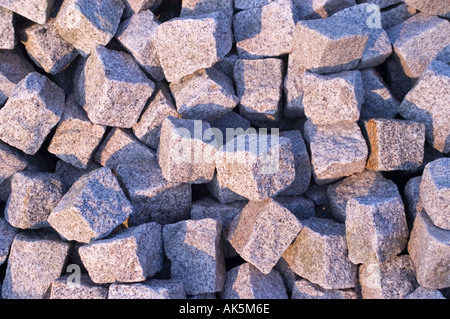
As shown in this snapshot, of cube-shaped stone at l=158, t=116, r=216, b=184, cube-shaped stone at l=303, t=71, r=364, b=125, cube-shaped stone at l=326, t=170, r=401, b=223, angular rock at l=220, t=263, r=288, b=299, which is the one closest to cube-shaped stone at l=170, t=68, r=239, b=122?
cube-shaped stone at l=158, t=116, r=216, b=184

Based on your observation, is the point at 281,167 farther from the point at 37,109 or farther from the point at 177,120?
the point at 37,109

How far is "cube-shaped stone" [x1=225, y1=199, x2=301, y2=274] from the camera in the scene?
2680 millimetres

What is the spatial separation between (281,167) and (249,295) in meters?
0.70

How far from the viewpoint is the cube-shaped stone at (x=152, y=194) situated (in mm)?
2908

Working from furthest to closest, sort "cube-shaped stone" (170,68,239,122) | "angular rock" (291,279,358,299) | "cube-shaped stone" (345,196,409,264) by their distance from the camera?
"cube-shaped stone" (170,68,239,122)
"angular rock" (291,279,358,299)
"cube-shaped stone" (345,196,409,264)

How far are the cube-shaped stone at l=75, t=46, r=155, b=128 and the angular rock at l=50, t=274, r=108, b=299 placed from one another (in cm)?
92

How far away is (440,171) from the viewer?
2.62 metres

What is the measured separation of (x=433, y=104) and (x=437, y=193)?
27.4 inches

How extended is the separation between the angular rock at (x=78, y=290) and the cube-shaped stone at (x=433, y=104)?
80.8 inches

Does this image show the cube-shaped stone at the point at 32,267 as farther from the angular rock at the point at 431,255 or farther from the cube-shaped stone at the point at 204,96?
the angular rock at the point at 431,255

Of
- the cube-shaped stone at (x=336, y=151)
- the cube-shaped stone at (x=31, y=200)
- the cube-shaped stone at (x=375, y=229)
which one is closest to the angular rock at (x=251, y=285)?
the cube-shaped stone at (x=375, y=229)

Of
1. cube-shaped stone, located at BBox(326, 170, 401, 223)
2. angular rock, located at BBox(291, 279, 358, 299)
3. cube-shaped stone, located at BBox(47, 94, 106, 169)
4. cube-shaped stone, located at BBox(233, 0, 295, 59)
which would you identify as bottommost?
angular rock, located at BBox(291, 279, 358, 299)

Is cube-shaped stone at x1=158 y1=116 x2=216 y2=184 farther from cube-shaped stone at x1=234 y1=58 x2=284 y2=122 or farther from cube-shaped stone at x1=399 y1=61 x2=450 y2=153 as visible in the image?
cube-shaped stone at x1=399 y1=61 x2=450 y2=153
